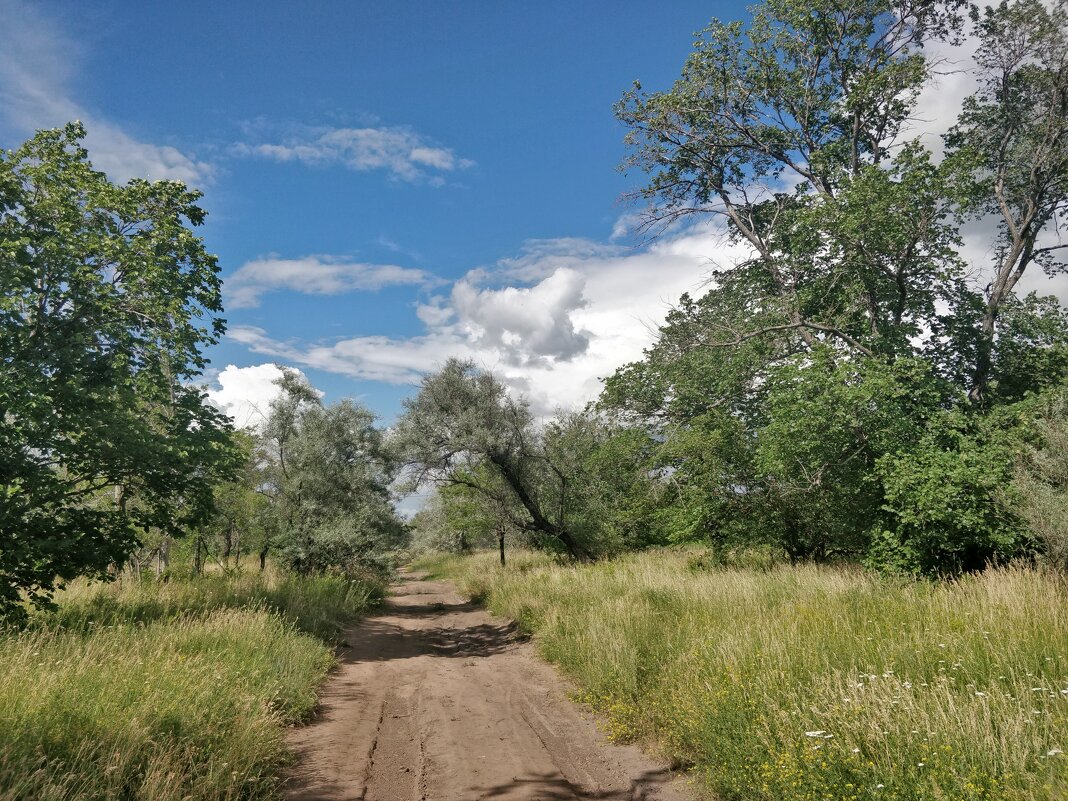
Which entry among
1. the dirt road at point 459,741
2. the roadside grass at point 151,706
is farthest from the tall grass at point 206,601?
the dirt road at point 459,741

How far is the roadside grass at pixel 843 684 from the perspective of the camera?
3508 millimetres

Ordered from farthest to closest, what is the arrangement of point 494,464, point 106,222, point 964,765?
point 494,464
point 106,222
point 964,765

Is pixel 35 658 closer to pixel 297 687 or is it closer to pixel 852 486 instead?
pixel 297 687

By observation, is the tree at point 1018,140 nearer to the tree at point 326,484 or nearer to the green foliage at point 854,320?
the green foliage at point 854,320

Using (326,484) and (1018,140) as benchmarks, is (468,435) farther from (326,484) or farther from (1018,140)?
(1018,140)

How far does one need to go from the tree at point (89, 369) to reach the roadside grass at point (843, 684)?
767 cm

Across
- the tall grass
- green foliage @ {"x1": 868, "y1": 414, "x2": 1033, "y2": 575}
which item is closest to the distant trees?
green foliage @ {"x1": 868, "y1": 414, "x2": 1033, "y2": 575}

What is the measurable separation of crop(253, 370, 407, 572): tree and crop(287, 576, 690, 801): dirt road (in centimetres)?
881

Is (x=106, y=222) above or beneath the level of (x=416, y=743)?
above

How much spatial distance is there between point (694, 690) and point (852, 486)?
9431mm

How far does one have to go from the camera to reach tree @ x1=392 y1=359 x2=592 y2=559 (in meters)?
19.3

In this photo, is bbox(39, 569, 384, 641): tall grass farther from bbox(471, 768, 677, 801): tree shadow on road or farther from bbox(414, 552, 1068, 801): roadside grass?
bbox(471, 768, 677, 801): tree shadow on road

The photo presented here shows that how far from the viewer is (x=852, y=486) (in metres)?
12.9

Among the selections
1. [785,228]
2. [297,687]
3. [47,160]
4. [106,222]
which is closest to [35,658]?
[297,687]
